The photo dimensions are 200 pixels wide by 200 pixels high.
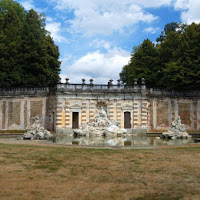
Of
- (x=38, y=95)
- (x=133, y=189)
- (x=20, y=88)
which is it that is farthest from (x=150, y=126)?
(x=133, y=189)

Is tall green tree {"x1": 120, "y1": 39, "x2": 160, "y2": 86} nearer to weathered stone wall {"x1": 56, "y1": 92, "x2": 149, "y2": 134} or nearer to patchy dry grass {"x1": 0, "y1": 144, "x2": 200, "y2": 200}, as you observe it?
weathered stone wall {"x1": 56, "y1": 92, "x2": 149, "y2": 134}

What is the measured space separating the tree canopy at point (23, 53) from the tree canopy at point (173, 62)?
1382 cm

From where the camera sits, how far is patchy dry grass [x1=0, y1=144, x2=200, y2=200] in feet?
22.8

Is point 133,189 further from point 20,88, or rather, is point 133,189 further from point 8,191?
point 20,88

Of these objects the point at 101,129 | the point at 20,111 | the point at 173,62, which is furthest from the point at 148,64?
the point at 20,111

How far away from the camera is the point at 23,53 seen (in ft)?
119

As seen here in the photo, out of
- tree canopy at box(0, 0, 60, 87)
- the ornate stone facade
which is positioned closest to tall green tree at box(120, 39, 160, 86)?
the ornate stone facade

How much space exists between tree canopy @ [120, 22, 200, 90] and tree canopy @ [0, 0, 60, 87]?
45.3 feet

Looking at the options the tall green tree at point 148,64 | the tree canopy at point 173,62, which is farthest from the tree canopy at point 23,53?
the tree canopy at point 173,62

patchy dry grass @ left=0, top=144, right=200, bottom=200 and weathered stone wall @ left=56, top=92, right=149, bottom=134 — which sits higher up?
weathered stone wall @ left=56, top=92, right=149, bottom=134

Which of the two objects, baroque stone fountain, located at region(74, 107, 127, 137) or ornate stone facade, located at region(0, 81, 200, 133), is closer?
baroque stone fountain, located at region(74, 107, 127, 137)

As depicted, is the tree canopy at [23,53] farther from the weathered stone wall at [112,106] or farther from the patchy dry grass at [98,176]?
the patchy dry grass at [98,176]

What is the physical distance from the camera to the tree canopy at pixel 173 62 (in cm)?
3372

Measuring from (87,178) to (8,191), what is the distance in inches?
99.3
